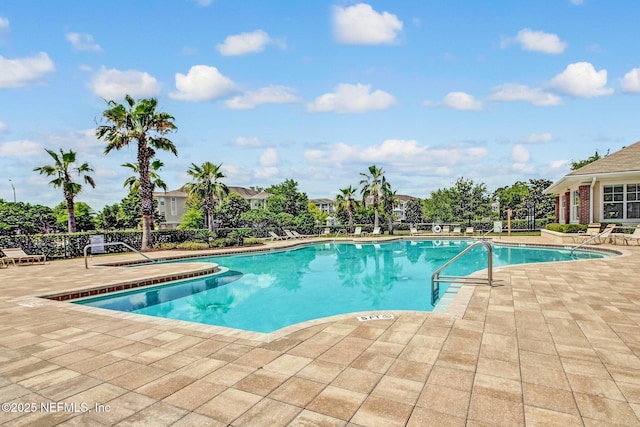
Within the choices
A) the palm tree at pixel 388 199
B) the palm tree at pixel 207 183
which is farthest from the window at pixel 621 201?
the palm tree at pixel 207 183

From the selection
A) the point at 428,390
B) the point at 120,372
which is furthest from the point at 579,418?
the point at 120,372

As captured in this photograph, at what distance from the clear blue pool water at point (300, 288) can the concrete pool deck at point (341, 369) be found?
2.57 m

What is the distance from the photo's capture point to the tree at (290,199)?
37875 millimetres

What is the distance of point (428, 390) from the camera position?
3.07 metres

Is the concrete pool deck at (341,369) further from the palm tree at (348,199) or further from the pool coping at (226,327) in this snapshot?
the palm tree at (348,199)

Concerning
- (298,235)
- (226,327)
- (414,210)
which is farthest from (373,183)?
(226,327)

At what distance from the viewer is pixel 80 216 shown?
35.3 metres

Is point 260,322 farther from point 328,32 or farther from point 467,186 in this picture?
point 467,186

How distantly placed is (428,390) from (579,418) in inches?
41.9

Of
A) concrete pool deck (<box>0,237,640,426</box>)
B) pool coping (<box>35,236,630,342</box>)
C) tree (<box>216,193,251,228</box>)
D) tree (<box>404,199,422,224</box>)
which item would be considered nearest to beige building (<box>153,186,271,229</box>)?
tree (<box>216,193,251,228</box>)

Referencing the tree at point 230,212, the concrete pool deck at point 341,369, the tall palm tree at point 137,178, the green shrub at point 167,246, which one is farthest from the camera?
the tree at point 230,212

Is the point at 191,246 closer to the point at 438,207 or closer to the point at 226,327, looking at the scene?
the point at 226,327

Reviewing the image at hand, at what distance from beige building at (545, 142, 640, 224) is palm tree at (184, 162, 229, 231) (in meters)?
19.4

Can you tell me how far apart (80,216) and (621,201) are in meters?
42.1
